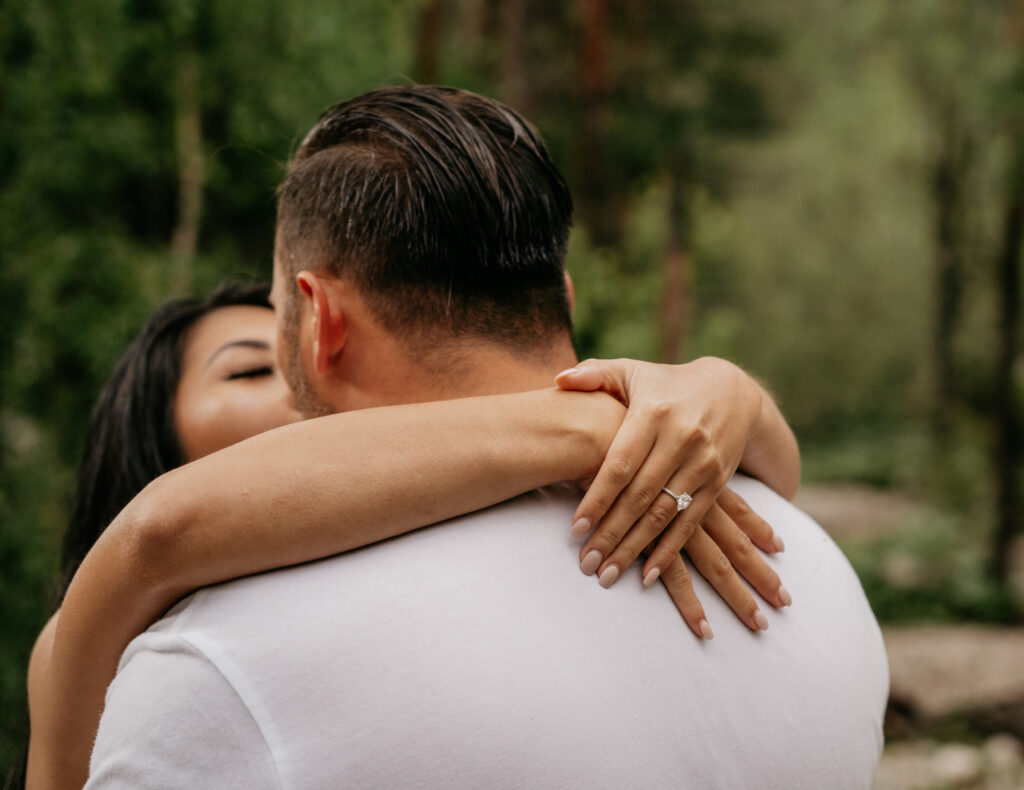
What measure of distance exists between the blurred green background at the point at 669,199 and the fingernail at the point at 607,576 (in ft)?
3.63

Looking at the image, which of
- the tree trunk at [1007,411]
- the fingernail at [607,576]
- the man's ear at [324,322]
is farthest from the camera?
the tree trunk at [1007,411]

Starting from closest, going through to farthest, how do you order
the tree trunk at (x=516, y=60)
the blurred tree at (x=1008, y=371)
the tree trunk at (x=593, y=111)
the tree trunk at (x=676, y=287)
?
1. the tree trunk at (x=676, y=287)
2. the tree trunk at (x=516, y=60)
3. the blurred tree at (x=1008, y=371)
4. the tree trunk at (x=593, y=111)

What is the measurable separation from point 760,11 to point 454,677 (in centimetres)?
1408

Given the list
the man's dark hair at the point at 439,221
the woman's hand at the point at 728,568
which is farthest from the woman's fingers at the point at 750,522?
the man's dark hair at the point at 439,221

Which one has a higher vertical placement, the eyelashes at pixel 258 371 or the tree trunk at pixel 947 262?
the eyelashes at pixel 258 371

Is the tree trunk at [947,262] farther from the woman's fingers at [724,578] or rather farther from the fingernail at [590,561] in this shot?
the fingernail at [590,561]

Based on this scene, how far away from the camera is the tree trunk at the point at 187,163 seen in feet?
14.9

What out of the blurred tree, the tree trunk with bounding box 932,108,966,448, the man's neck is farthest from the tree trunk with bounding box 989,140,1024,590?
the man's neck

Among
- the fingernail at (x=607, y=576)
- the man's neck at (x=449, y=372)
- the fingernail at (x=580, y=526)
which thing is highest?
the man's neck at (x=449, y=372)

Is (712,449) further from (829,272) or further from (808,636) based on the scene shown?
(829,272)

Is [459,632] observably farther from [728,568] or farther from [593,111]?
[593,111]

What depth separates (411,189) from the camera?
126 cm

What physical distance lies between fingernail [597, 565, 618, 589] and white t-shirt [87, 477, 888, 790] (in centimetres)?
2

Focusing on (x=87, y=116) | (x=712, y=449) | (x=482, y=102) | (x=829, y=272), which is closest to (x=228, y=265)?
(x=87, y=116)
